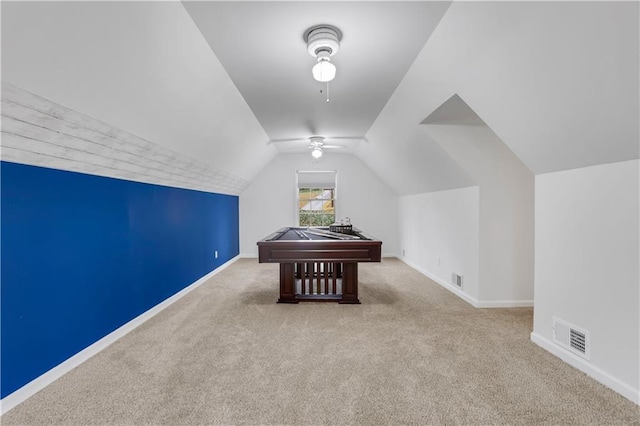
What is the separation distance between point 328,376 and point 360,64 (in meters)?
2.41

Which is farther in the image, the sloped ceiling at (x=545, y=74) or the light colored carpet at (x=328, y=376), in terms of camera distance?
the light colored carpet at (x=328, y=376)

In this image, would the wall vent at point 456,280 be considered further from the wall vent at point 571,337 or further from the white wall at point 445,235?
the wall vent at point 571,337

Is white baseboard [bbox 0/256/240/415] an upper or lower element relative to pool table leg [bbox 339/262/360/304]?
lower

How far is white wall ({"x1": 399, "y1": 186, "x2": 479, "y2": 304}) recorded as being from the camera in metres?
3.71

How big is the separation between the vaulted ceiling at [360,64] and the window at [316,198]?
3677 mm

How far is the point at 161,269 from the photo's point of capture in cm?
357

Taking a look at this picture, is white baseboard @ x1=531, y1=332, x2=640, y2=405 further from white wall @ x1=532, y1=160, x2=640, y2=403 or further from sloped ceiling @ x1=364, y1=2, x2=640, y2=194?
sloped ceiling @ x1=364, y1=2, x2=640, y2=194

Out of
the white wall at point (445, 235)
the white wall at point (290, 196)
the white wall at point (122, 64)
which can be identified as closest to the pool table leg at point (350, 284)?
the white wall at point (445, 235)

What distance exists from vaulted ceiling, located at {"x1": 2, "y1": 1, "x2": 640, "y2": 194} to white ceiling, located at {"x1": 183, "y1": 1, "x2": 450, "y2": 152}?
1 cm

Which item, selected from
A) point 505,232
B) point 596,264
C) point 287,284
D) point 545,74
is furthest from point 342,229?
point 545,74

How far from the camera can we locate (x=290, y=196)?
7105mm

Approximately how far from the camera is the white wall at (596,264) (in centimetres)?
185

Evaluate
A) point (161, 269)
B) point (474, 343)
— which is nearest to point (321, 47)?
point (474, 343)

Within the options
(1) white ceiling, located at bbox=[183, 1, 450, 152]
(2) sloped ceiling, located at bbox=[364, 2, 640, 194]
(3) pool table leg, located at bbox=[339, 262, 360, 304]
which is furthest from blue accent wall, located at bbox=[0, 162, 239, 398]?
(2) sloped ceiling, located at bbox=[364, 2, 640, 194]
